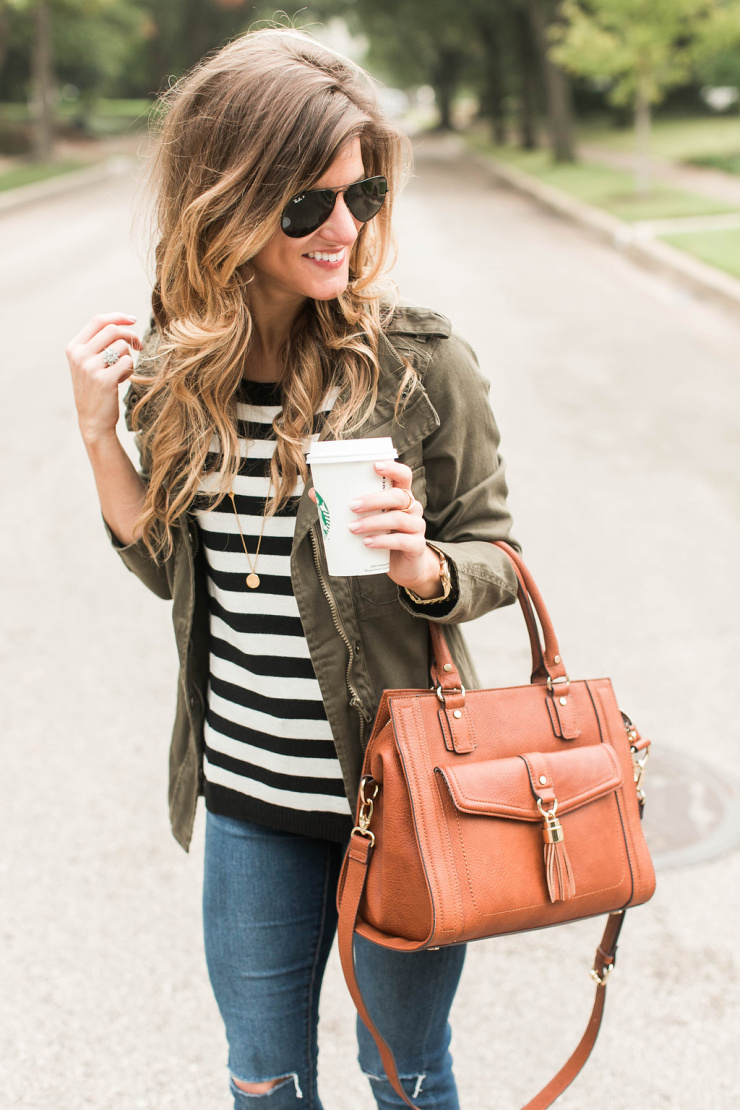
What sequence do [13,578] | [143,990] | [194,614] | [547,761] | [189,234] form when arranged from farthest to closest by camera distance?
1. [13,578]
2. [143,990]
3. [194,614]
4. [189,234]
5. [547,761]

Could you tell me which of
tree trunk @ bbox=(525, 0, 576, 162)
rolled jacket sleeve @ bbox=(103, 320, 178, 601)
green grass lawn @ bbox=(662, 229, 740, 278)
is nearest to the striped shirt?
rolled jacket sleeve @ bbox=(103, 320, 178, 601)

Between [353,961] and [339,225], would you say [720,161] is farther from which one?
[353,961]

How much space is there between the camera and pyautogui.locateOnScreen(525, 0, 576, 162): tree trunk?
25516 mm

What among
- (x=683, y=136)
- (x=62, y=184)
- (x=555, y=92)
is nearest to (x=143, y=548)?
(x=555, y=92)

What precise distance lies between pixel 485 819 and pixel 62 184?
28740 millimetres

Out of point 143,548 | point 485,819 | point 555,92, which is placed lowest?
point 485,819

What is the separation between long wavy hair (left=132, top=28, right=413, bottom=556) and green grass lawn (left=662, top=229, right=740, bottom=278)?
34.9ft

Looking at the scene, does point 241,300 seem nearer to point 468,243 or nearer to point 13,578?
point 13,578

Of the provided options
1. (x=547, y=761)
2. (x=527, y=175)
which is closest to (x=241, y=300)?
(x=547, y=761)

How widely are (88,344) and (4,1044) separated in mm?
1796

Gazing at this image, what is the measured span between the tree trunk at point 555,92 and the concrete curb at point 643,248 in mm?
3399

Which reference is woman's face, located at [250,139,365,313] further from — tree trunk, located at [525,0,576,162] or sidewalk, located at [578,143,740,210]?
tree trunk, located at [525,0,576,162]

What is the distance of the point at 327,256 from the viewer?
5.65 ft

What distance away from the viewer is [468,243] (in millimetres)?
15641
